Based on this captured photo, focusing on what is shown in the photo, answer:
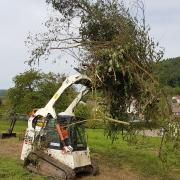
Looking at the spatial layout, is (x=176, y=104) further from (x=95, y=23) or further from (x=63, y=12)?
(x=63, y=12)

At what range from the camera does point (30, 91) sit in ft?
210

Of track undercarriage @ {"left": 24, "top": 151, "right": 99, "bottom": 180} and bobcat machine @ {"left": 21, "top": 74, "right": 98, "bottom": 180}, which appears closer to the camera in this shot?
track undercarriage @ {"left": 24, "top": 151, "right": 99, "bottom": 180}

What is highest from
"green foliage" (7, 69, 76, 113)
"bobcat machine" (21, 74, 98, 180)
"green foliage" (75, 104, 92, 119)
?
"green foliage" (7, 69, 76, 113)

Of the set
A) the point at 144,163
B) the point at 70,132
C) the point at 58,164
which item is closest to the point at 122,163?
the point at 144,163

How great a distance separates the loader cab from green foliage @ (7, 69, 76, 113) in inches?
1739

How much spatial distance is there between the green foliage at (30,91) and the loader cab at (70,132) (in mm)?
44169

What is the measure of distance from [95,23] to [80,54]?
118 cm

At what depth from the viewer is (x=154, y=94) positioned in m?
11.9

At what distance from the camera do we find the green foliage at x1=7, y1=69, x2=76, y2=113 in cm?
6016

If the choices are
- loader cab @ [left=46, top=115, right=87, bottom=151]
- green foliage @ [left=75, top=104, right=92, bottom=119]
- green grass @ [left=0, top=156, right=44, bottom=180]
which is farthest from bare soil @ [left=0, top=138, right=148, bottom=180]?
green foliage @ [left=75, top=104, right=92, bottom=119]

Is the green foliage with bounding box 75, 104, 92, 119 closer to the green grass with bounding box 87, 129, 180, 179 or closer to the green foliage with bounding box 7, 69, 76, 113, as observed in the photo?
the green grass with bounding box 87, 129, 180, 179

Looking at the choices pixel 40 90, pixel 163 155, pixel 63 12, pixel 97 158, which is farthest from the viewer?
pixel 40 90

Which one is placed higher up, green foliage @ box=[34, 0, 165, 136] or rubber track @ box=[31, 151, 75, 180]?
green foliage @ box=[34, 0, 165, 136]

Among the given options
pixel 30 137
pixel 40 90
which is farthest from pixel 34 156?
pixel 40 90
